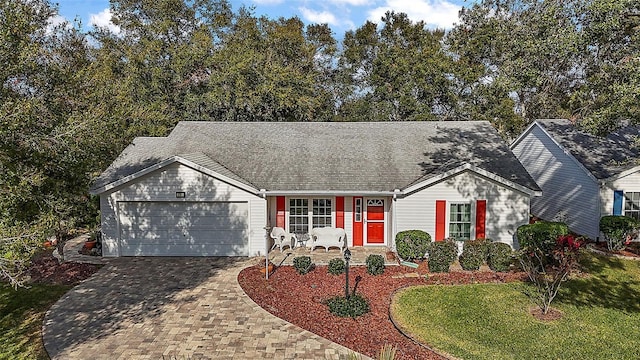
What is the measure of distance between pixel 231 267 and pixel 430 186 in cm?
778

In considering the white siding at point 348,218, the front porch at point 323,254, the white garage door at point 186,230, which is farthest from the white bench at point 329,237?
the white garage door at point 186,230

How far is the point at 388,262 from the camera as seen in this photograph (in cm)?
1473

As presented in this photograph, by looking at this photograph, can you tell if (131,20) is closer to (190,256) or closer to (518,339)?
(190,256)

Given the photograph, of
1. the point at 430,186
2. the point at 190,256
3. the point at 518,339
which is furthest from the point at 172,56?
the point at 518,339

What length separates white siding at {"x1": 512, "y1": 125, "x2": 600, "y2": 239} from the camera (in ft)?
57.9

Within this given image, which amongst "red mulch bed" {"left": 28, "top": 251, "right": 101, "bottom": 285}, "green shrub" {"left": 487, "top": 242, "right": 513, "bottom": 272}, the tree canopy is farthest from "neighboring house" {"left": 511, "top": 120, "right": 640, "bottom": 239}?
"red mulch bed" {"left": 28, "top": 251, "right": 101, "bottom": 285}

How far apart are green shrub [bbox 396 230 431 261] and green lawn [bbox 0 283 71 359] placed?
417 inches

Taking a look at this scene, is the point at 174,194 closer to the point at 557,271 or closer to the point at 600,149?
the point at 557,271

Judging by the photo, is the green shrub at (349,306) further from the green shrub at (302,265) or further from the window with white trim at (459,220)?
the window with white trim at (459,220)

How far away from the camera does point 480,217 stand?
611 inches

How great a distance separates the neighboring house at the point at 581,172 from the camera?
17.0m

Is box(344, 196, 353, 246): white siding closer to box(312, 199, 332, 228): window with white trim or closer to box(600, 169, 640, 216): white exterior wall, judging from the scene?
box(312, 199, 332, 228): window with white trim

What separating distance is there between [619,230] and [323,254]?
11.3 meters

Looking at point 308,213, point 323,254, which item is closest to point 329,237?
point 323,254
